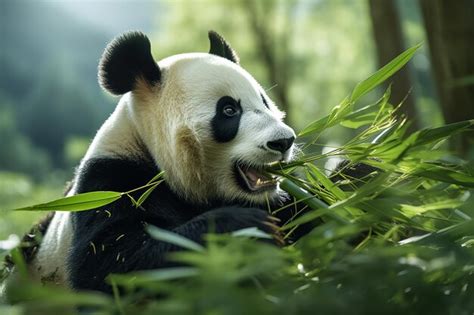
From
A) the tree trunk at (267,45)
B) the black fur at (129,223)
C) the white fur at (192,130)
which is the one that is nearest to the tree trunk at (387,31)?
the white fur at (192,130)

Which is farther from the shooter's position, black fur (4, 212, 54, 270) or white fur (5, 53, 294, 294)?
black fur (4, 212, 54, 270)

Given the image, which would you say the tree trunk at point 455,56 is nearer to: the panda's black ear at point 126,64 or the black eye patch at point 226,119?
the black eye patch at point 226,119

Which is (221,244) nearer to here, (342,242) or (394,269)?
(342,242)

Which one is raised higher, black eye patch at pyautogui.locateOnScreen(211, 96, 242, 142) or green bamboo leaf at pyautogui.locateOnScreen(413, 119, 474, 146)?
black eye patch at pyautogui.locateOnScreen(211, 96, 242, 142)

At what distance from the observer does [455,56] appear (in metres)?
4.59

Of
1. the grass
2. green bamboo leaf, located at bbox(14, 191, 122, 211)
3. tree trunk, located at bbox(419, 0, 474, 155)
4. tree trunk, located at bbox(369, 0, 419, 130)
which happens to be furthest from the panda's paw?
tree trunk, located at bbox(369, 0, 419, 130)

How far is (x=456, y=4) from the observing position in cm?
450

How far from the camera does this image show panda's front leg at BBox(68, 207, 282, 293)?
8.38 ft

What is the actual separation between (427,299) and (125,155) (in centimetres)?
204

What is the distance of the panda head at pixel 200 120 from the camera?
10.7 feet

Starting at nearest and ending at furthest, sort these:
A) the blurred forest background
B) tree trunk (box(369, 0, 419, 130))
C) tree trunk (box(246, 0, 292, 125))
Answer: the blurred forest background, tree trunk (box(369, 0, 419, 130)), tree trunk (box(246, 0, 292, 125))

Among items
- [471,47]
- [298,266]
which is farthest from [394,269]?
[471,47]

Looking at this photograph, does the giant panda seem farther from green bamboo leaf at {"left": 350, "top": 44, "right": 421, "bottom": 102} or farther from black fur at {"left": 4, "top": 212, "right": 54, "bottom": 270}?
green bamboo leaf at {"left": 350, "top": 44, "right": 421, "bottom": 102}

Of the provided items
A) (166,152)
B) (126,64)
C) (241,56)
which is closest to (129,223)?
(166,152)
